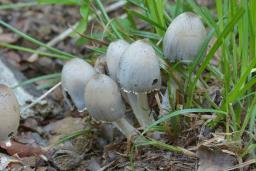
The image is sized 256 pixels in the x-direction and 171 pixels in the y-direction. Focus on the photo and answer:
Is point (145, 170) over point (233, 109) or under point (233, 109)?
under

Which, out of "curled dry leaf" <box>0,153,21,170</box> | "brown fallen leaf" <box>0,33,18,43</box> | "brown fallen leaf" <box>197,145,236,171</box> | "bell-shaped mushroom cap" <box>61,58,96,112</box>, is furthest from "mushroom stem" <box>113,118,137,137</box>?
"brown fallen leaf" <box>0,33,18,43</box>

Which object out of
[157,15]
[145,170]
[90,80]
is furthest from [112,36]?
[145,170]

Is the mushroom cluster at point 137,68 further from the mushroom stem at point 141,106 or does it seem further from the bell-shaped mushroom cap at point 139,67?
the mushroom stem at point 141,106

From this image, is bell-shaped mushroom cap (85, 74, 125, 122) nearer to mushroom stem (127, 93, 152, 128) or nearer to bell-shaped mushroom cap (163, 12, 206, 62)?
mushroom stem (127, 93, 152, 128)

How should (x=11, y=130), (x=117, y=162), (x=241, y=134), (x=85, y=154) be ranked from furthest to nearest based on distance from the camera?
(x=85, y=154), (x=117, y=162), (x=11, y=130), (x=241, y=134)

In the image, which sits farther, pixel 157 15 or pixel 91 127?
pixel 91 127

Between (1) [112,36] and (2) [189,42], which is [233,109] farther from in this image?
(1) [112,36]
